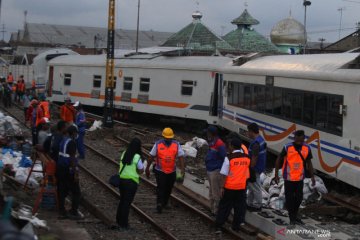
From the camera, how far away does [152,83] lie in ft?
77.7

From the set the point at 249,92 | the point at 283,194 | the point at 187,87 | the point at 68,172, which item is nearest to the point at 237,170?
the point at 283,194

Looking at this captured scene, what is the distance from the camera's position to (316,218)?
1017 cm

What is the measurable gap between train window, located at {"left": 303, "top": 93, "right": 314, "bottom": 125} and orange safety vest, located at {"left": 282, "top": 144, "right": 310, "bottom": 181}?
3495 millimetres

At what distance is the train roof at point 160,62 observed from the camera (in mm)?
20953

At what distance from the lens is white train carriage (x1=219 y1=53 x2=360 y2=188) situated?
10664 millimetres

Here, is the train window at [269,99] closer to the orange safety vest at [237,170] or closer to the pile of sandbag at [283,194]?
the pile of sandbag at [283,194]

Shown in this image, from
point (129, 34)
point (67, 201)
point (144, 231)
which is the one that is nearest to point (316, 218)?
point (144, 231)

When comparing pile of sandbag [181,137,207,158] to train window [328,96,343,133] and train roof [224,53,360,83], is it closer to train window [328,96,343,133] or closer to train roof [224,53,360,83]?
train roof [224,53,360,83]

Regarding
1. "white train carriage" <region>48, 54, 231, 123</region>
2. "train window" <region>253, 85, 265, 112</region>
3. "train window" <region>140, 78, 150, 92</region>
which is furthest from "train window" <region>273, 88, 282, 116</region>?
"train window" <region>140, 78, 150, 92</region>

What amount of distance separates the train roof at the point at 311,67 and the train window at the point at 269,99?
43 cm

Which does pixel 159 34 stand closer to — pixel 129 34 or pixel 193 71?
pixel 129 34

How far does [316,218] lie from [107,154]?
8518mm

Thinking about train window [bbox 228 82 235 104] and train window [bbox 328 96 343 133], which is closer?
train window [bbox 328 96 343 133]

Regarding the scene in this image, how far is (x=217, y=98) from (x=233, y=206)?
38.5ft
